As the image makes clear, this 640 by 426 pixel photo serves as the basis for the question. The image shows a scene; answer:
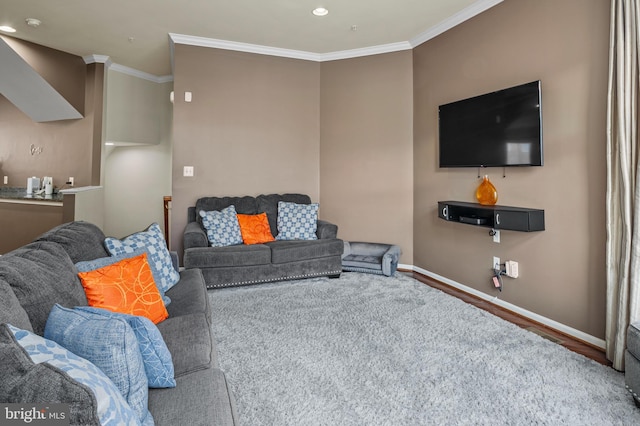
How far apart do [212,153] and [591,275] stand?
4.00 m

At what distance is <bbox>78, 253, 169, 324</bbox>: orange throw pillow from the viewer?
1560 millimetres

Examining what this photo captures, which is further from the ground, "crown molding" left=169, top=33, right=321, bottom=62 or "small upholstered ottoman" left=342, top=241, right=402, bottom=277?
"crown molding" left=169, top=33, right=321, bottom=62

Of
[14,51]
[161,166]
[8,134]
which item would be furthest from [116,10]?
[8,134]

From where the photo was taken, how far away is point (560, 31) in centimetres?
279

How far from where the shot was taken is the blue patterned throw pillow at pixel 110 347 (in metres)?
0.96

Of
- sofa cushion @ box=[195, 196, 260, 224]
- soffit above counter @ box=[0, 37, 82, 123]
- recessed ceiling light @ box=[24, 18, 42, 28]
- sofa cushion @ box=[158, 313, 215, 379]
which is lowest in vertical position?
sofa cushion @ box=[158, 313, 215, 379]

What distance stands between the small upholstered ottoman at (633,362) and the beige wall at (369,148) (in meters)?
2.83

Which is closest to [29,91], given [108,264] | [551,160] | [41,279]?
[108,264]

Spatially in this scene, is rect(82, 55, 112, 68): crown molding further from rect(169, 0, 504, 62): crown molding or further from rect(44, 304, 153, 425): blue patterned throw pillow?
rect(44, 304, 153, 425): blue patterned throw pillow

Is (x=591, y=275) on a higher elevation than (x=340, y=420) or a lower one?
higher

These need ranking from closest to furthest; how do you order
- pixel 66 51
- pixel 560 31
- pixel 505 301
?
pixel 560 31 → pixel 505 301 → pixel 66 51

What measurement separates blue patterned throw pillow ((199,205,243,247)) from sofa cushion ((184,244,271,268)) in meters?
0.18

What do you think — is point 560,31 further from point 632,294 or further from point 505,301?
point 505,301

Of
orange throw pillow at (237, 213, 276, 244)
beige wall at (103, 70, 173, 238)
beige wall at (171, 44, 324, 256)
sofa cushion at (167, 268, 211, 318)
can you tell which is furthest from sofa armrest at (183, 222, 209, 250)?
beige wall at (103, 70, 173, 238)
